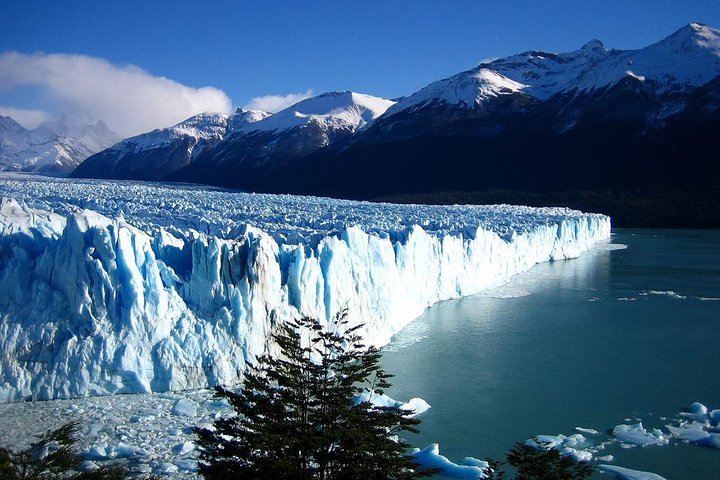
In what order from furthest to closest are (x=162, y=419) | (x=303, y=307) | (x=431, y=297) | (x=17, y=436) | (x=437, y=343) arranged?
(x=431, y=297) → (x=437, y=343) → (x=303, y=307) → (x=162, y=419) → (x=17, y=436)

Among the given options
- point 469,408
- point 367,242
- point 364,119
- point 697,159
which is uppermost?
point 364,119

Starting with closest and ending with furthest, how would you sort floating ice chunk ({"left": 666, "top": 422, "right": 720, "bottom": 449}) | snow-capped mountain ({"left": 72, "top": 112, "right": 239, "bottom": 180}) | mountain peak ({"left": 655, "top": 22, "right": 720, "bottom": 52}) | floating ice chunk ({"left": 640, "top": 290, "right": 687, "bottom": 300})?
floating ice chunk ({"left": 666, "top": 422, "right": 720, "bottom": 449}), floating ice chunk ({"left": 640, "top": 290, "right": 687, "bottom": 300}), mountain peak ({"left": 655, "top": 22, "right": 720, "bottom": 52}), snow-capped mountain ({"left": 72, "top": 112, "right": 239, "bottom": 180})

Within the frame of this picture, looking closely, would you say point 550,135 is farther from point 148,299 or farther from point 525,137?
point 148,299

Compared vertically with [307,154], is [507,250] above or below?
below

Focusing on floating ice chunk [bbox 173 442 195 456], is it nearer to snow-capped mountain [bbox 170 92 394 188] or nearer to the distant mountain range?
the distant mountain range

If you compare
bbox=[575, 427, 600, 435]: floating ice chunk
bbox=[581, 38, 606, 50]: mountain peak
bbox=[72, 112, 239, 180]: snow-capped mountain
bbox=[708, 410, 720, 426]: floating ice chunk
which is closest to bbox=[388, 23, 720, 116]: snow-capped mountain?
bbox=[581, 38, 606, 50]: mountain peak

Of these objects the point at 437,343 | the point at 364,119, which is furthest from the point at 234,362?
the point at 364,119

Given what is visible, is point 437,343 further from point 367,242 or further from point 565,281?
point 565,281
